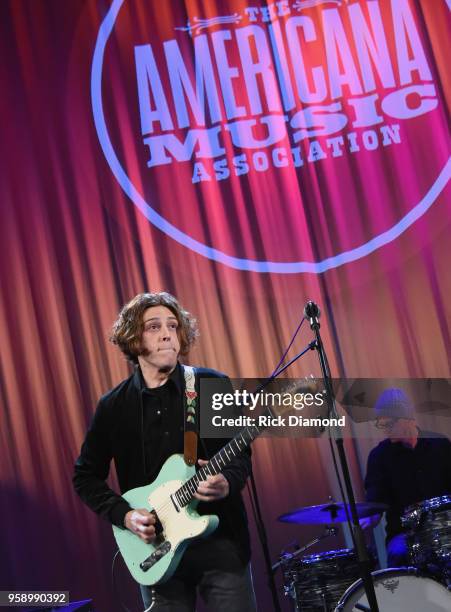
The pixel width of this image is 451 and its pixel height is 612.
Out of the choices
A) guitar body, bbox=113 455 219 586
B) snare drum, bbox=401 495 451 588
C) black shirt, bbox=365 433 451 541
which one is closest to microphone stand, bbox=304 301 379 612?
guitar body, bbox=113 455 219 586

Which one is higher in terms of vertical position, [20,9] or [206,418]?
[20,9]

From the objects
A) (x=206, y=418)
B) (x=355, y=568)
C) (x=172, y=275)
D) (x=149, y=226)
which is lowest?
(x=355, y=568)

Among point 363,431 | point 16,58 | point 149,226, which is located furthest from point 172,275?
point 16,58

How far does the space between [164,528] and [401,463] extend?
2253 millimetres

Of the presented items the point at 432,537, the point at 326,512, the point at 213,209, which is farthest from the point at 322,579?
the point at 213,209

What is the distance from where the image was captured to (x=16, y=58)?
5.93m

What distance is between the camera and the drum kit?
142 inches

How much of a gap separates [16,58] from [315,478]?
3754 mm

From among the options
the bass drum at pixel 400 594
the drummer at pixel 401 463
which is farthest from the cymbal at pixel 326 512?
the drummer at pixel 401 463

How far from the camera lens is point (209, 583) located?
2873 millimetres

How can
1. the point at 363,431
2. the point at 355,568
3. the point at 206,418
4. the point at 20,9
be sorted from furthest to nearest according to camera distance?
1. the point at 20,9
2. the point at 363,431
3. the point at 355,568
4. the point at 206,418

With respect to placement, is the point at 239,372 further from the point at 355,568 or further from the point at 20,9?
the point at 20,9

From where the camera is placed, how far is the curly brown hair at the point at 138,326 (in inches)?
132

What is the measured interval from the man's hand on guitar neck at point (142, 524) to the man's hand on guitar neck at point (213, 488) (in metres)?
0.29
